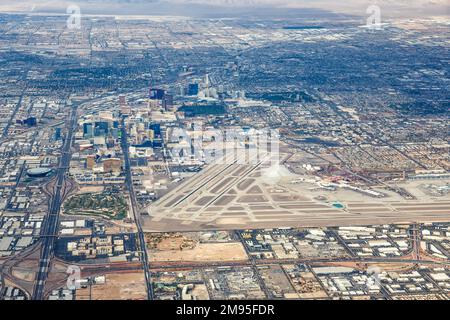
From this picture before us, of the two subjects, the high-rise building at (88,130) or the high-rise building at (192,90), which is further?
the high-rise building at (192,90)

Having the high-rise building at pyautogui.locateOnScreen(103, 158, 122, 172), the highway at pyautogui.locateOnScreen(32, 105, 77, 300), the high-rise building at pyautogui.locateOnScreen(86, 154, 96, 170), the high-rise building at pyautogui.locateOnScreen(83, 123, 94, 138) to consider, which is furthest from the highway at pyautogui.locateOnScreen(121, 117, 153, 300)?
the highway at pyautogui.locateOnScreen(32, 105, 77, 300)

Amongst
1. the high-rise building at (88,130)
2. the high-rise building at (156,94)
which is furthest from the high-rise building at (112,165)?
the high-rise building at (156,94)

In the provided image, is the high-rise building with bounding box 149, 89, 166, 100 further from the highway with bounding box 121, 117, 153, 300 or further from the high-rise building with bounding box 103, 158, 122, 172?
the high-rise building with bounding box 103, 158, 122, 172

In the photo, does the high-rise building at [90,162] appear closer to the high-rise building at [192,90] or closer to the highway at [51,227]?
the highway at [51,227]

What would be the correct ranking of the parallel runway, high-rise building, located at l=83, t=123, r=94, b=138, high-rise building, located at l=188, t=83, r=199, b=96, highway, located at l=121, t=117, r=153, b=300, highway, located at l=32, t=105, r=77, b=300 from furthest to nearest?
high-rise building, located at l=188, t=83, r=199, b=96, high-rise building, located at l=83, t=123, r=94, b=138, the parallel runway, highway, located at l=121, t=117, r=153, b=300, highway, located at l=32, t=105, r=77, b=300

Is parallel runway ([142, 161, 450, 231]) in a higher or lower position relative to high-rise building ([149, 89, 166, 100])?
lower
